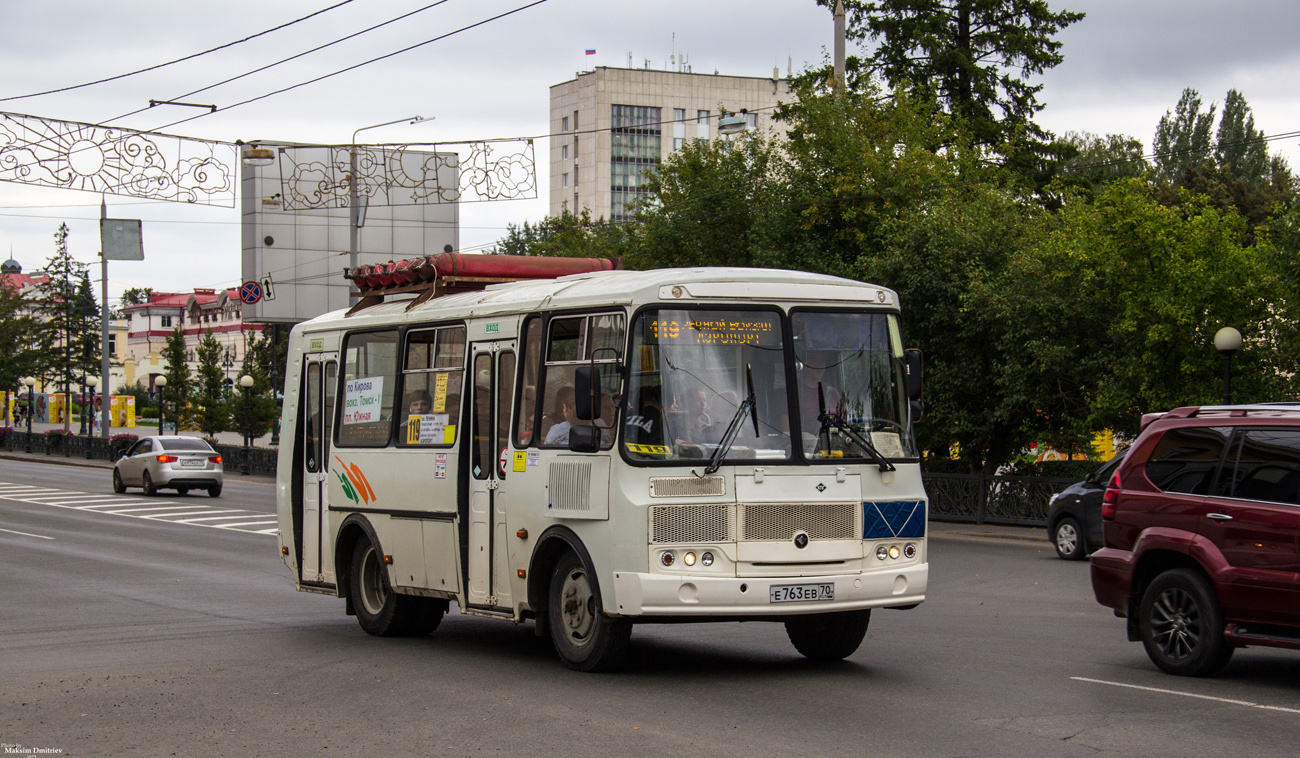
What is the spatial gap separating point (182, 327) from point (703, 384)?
149 metres

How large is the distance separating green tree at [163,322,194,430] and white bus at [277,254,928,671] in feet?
261

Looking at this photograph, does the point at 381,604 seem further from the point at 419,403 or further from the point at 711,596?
the point at 711,596

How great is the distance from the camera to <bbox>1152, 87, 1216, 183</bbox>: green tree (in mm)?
84875

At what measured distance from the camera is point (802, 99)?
3481cm

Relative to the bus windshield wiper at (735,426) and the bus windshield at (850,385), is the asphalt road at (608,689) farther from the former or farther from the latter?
the bus windshield at (850,385)

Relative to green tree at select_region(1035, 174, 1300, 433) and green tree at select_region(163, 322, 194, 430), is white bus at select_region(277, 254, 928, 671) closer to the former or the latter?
green tree at select_region(1035, 174, 1300, 433)

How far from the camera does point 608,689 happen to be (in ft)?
30.7

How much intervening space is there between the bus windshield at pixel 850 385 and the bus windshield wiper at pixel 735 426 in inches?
13.9

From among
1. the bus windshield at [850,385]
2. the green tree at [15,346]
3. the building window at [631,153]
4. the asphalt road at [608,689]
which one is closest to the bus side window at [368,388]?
the asphalt road at [608,689]

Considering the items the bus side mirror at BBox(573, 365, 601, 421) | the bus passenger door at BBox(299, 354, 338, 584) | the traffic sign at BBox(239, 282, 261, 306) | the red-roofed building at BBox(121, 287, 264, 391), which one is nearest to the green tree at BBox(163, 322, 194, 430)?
the traffic sign at BBox(239, 282, 261, 306)

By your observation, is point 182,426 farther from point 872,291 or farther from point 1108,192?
point 872,291

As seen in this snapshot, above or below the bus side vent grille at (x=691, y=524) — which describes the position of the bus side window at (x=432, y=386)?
above

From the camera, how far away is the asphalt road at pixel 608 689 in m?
7.67

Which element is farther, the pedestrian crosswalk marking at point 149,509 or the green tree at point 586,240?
the green tree at point 586,240
